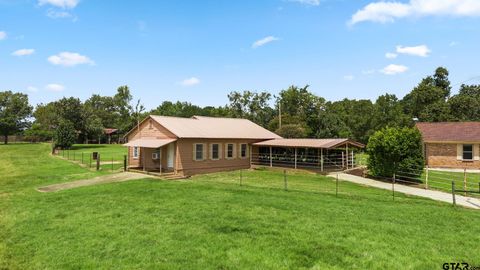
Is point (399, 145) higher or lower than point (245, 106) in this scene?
lower

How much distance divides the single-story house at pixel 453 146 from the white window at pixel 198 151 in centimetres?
1970

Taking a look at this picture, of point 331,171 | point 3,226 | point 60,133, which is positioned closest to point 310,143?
point 331,171

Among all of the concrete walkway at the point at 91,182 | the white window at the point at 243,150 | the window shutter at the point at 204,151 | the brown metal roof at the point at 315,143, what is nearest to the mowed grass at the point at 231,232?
the concrete walkway at the point at 91,182

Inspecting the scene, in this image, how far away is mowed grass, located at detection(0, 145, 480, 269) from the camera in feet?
23.6

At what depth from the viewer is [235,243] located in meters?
8.08

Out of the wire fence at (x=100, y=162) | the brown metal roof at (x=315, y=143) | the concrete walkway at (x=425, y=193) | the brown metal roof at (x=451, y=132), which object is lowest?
the concrete walkway at (x=425, y=193)

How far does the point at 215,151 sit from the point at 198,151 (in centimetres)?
176

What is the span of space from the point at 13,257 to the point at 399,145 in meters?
19.9

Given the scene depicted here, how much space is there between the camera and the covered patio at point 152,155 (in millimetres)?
23875

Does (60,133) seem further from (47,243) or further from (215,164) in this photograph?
(47,243)

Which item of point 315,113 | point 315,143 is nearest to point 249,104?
point 315,113

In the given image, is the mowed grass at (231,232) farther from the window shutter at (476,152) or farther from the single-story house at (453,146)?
the window shutter at (476,152)

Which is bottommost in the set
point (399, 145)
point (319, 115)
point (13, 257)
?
point (13, 257)

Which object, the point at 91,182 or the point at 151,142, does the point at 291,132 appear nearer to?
the point at 151,142
